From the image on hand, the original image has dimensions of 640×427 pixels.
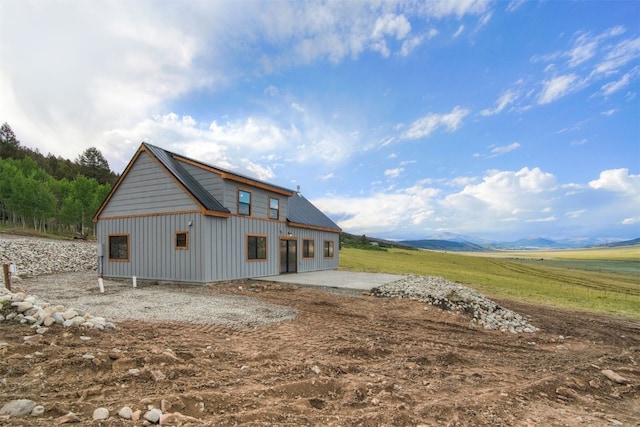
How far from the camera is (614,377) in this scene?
16.4ft

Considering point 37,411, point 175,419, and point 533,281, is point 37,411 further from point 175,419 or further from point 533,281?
point 533,281

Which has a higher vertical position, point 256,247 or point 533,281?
point 256,247

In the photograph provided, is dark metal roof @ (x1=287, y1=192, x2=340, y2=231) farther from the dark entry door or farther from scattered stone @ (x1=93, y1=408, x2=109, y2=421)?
scattered stone @ (x1=93, y1=408, x2=109, y2=421)

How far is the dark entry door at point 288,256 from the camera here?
17.8 m

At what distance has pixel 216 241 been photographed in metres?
13.4

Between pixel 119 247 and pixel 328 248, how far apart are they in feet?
42.4

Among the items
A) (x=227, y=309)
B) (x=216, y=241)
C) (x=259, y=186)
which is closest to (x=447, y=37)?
(x=259, y=186)

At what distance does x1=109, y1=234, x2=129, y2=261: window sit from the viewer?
15.0m

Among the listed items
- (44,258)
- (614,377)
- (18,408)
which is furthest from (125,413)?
(44,258)

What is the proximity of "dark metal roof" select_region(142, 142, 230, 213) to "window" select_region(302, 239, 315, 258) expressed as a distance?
22.8 ft

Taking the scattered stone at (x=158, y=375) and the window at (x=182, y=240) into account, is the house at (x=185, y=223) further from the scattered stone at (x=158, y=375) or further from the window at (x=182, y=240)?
the scattered stone at (x=158, y=375)

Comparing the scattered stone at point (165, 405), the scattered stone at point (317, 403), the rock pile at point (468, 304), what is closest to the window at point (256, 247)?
the rock pile at point (468, 304)

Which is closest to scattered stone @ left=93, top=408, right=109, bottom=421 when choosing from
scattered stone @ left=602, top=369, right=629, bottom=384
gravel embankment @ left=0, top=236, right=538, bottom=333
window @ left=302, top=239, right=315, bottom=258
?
gravel embankment @ left=0, top=236, right=538, bottom=333

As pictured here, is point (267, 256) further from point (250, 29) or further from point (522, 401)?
point (522, 401)
